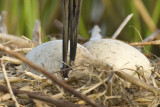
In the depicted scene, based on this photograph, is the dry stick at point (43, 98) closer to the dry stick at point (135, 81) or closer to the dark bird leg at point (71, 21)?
the dry stick at point (135, 81)

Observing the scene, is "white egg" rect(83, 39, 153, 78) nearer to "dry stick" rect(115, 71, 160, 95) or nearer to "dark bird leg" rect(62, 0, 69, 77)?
"dark bird leg" rect(62, 0, 69, 77)

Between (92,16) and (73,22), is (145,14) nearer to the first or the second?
(92,16)

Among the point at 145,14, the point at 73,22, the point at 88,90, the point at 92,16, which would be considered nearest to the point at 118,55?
the point at 73,22

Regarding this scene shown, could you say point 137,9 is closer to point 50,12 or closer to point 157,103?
point 50,12

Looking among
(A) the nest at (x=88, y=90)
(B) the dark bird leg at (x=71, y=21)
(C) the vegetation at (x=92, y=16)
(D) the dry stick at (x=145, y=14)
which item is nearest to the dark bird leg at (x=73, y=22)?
(B) the dark bird leg at (x=71, y=21)

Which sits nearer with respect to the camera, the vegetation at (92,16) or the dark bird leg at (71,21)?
the dark bird leg at (71,21)
